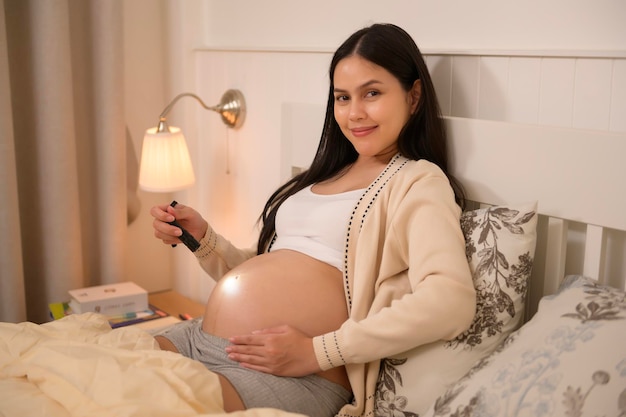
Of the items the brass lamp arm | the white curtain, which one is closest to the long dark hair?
the brass lamp arm

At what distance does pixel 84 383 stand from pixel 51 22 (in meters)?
1.41

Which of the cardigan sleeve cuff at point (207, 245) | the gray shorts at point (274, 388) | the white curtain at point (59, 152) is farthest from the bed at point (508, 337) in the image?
the white curtain at point (59, 152)

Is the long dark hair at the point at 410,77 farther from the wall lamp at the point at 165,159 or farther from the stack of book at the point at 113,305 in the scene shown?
the stack of book at the point at 113,305

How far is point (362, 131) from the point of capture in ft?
4.91

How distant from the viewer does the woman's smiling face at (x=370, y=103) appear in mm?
1446

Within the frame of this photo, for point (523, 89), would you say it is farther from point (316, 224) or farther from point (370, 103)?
point (316, 224)

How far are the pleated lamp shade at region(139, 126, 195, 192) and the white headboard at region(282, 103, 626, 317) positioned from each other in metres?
1.03

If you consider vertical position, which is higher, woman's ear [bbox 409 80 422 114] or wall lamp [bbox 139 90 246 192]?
woman's ear [bbox 409 80 422 114]

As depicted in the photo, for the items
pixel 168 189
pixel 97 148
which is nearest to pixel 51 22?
pixel 97 148

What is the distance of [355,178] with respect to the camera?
5.19 ft

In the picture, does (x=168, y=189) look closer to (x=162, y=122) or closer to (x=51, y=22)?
(x=162, y=122)

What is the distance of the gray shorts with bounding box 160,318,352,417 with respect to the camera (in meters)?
1.26

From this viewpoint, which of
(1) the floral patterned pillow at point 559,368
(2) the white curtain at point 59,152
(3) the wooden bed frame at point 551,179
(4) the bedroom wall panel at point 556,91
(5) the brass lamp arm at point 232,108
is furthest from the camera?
(5) the brass lamp arm at point 232,108

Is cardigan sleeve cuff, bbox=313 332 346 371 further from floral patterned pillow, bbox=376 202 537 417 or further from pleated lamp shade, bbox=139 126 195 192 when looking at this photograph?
pleated lamp shade, bbox=139 126 195 192
